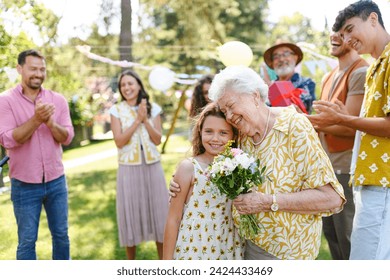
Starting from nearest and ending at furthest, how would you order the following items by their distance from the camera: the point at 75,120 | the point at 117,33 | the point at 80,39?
the point at 80,39, the point at 117,33, the point at 75,120

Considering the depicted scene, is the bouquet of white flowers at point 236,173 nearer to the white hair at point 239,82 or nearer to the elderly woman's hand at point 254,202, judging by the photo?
the elderly woman's hand at point 254,202

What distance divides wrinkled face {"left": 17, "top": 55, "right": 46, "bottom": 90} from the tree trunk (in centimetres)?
204

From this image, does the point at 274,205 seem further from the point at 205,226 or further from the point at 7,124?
the point at 7,124

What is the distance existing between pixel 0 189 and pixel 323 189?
243cm

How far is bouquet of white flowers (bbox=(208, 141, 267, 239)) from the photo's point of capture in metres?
1.89

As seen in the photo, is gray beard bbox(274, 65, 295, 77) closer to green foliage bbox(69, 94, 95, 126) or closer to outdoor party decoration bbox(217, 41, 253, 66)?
outdoor party decoration bbox(217, 41, 253, 66)

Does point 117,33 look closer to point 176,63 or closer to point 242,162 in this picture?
point 242,162

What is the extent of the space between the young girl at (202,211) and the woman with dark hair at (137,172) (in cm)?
183

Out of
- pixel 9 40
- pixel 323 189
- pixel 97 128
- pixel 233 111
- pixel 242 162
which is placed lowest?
pixel 97 128

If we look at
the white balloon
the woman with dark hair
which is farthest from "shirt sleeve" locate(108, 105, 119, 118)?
the white balloon

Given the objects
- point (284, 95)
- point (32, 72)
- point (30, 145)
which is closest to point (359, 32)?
point (284, 95)
